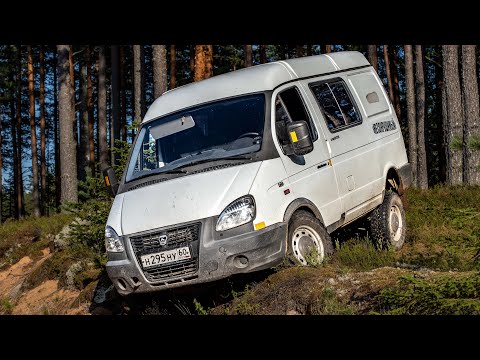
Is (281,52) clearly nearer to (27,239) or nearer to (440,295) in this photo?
(27,239)

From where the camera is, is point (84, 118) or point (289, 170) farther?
point (84, 118)

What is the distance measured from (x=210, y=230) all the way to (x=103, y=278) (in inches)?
166

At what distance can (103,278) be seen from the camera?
10539mm

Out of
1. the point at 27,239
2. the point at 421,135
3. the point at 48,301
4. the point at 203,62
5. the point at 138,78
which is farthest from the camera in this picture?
the point at 421,135

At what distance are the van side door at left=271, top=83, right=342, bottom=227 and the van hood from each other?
2.06 feet

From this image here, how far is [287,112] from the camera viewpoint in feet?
27.6

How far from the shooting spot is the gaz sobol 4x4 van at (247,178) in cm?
698

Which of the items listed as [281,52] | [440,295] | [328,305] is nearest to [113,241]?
[328,305]

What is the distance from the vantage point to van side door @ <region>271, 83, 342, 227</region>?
7825 millimetres

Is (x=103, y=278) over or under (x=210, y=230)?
under

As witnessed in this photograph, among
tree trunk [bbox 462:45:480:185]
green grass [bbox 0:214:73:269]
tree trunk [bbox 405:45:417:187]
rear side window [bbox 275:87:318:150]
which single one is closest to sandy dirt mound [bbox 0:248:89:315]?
green grass [bbox 0:214:73:269]

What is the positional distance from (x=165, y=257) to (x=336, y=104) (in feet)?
12.1
